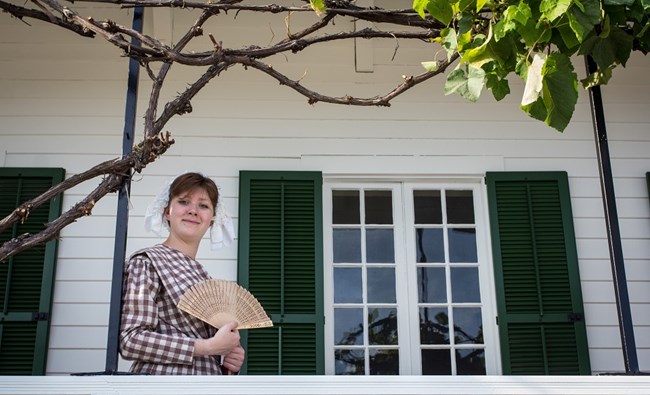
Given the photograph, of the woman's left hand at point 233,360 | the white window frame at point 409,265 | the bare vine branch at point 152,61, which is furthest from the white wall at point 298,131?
the woman's left hand at point 233,360

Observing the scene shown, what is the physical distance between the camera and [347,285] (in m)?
5.39

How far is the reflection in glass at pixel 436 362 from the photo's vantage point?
17.1 feet

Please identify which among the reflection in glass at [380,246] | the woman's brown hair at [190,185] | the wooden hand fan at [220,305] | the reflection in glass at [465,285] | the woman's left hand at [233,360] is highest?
the reflection in glass at [380,246]

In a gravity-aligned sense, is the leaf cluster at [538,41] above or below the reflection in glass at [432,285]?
above

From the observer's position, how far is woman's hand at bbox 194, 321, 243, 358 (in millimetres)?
2934

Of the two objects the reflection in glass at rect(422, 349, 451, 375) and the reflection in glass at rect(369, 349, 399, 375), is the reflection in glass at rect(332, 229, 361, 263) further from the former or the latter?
the reflection in glass at rect(422, 349, 451, 375)

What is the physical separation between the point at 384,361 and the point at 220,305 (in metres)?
2.40

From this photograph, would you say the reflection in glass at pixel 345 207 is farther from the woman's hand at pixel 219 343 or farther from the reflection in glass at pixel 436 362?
the woman's hand at pixel 219 343

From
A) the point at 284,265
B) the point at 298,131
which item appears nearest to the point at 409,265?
the point at 284,265

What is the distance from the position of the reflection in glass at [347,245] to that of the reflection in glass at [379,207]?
0.41ft

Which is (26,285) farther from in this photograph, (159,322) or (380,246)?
(159,322)

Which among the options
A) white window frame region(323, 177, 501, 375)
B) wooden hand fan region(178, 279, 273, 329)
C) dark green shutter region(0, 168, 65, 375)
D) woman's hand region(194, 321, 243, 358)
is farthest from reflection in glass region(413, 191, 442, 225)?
woman's hand region(194, 321, 243, 358)

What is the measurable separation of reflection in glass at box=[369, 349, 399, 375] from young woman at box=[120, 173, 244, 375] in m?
2.12

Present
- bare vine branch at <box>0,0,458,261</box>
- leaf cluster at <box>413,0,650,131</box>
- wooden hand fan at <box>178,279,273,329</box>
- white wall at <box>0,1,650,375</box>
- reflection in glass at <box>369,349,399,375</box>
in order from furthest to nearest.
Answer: white wall at <box>0,1,650,375</box>, reflection in glass at <box>369,349,399,375</box>, bare vine branch at <box>0,0,458,261</box>, wooden hand fan at <box>178,279,273,329</box>, leaf cluster at <box>413,0,650,131</box>
